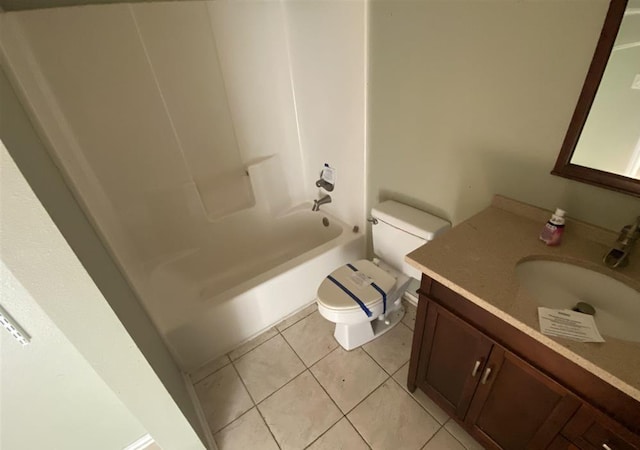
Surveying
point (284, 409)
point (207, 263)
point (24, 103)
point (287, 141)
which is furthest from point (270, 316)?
point (24, 103)

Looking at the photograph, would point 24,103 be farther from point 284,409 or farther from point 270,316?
point 284,409

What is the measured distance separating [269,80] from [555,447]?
220 centimetres

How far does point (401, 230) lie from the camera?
4.94ft

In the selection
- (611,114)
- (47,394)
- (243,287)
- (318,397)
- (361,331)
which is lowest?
(318,397)

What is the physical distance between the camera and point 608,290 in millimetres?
884

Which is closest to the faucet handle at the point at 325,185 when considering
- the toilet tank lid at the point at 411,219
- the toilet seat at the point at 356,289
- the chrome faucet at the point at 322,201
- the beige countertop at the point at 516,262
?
the chrome faucet at the point at 322,201

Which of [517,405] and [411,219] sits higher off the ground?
[411,219]

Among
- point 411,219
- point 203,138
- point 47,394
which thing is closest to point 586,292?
point 411,219

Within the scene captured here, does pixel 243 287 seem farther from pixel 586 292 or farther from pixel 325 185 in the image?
pixel 586 292

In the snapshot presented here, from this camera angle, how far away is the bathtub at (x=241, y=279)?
1.54 meters

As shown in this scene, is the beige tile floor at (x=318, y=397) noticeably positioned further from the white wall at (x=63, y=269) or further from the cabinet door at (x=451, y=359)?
the white wall at (x=63, y=269)

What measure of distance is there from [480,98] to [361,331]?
1.27 meters

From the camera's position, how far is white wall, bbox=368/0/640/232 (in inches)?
36.2

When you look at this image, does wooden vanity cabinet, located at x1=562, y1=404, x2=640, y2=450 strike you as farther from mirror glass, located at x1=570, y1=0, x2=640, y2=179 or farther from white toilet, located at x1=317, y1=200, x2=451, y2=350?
white toilet, located at x1=317, y1=200, x2=451, y2=350
